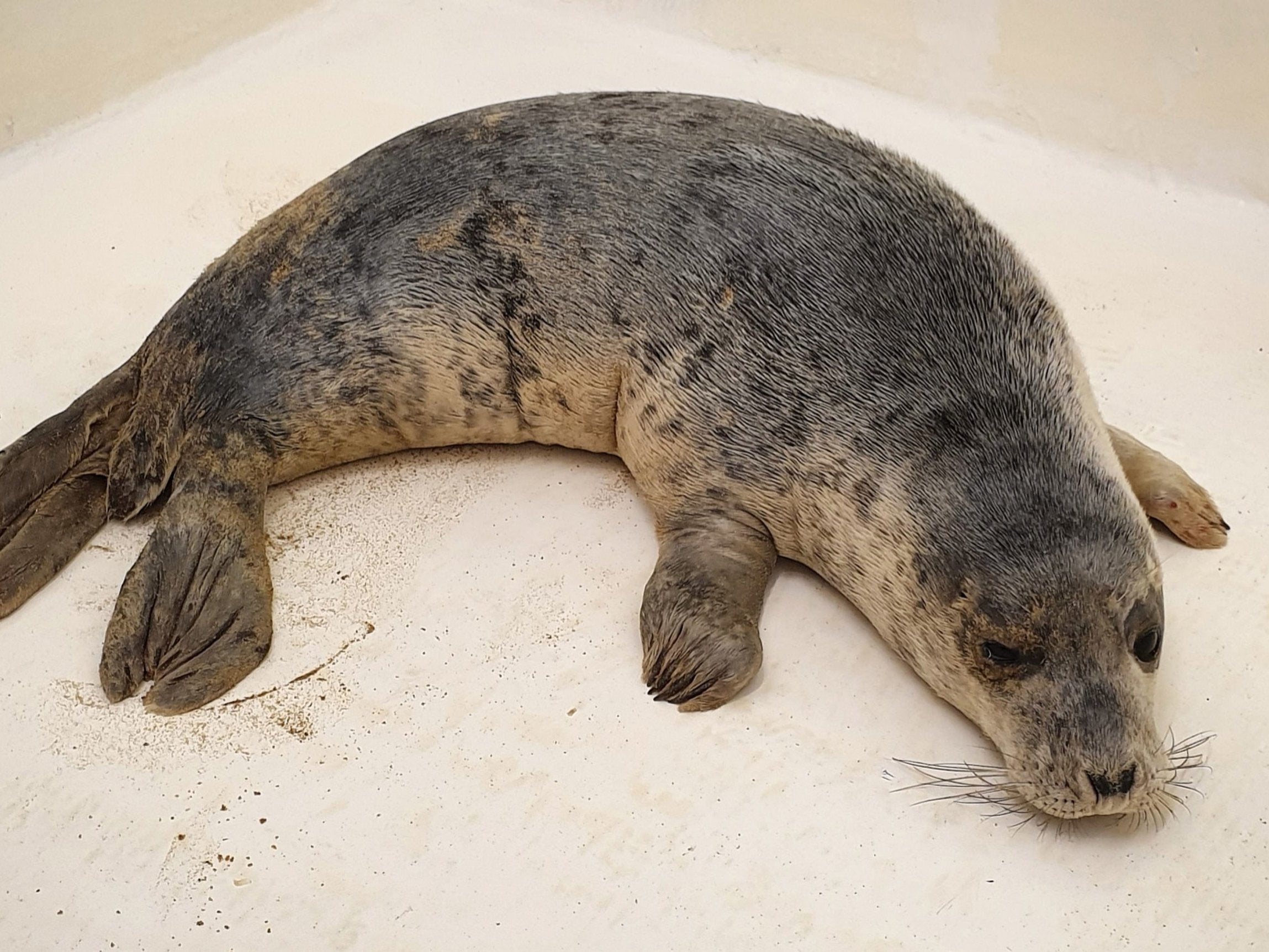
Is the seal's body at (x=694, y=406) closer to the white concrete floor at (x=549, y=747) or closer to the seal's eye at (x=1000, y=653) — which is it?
the seal's eye at (x=1000, y=653)

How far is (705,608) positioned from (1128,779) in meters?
0.87

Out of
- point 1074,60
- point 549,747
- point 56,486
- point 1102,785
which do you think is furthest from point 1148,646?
point 1074,60

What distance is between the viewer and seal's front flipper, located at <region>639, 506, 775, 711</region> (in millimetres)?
2760

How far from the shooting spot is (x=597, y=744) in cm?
272

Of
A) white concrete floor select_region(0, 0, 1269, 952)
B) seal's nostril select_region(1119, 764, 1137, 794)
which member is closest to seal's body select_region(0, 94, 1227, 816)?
seal's nostril select_region(1119, 764, 1137, 794)

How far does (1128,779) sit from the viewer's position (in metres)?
2.41

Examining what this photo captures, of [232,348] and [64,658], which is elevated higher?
[232,348]

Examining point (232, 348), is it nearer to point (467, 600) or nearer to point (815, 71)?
point (467, 600)

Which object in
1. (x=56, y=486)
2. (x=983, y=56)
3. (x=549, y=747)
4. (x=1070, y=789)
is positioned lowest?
(x=549, y=747)

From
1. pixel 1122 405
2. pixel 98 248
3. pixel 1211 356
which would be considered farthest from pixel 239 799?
pixel 1211 356

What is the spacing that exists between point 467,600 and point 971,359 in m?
1.18

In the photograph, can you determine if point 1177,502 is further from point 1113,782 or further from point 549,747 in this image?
point 549,747

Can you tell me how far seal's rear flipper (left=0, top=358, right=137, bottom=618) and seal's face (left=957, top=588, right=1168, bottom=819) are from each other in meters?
1.95

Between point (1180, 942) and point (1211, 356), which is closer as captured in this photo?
point (1180, 942)
